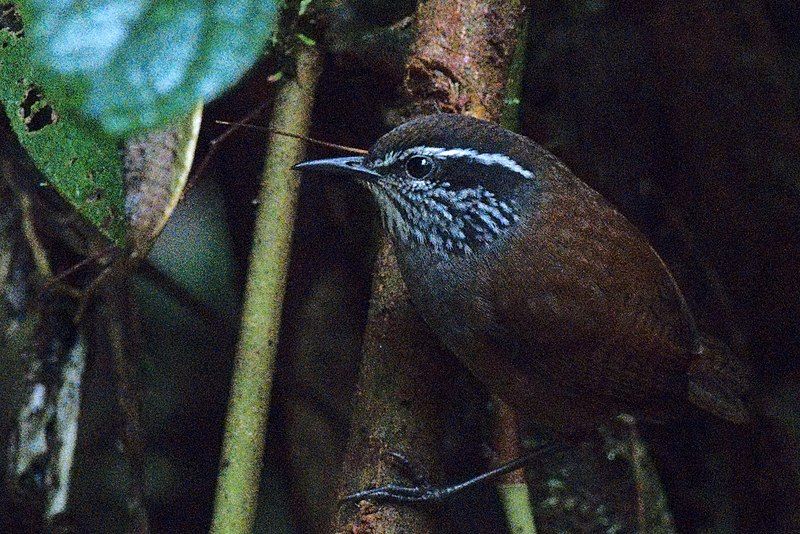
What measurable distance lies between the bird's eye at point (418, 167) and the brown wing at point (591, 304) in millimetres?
273

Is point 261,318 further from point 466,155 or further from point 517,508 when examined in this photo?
point 517,508

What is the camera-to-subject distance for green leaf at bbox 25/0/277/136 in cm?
122

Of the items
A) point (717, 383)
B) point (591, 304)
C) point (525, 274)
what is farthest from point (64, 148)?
point (717, 383)

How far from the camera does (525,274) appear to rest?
2229 millimetres

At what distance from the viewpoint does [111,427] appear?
10.7 feet

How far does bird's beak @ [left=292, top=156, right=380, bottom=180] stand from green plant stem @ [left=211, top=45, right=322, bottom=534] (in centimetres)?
17

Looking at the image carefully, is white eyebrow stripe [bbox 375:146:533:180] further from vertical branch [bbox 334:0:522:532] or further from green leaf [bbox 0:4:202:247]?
green leaf [bbox 0:4:202:247]

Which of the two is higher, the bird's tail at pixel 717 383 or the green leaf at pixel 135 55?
the bird's tail at pixel 717 383

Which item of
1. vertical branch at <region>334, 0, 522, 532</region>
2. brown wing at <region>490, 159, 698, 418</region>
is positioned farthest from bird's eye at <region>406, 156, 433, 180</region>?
brown wing at <region>490, 159, 698, 418</region>

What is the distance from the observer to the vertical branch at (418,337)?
2.09m

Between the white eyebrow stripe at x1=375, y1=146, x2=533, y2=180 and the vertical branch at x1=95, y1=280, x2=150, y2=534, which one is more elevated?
the white eyebrow stripe at x1=375, y1=146, x2=533, y2=180

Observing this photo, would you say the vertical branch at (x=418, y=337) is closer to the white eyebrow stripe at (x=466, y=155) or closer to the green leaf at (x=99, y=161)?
the white eyebrow stripe at (x=466, y=155)

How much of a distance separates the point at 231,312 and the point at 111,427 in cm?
55

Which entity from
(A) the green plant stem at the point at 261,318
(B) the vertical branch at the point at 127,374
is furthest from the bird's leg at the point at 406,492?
(B) the vertical branch at the point at 127,374
